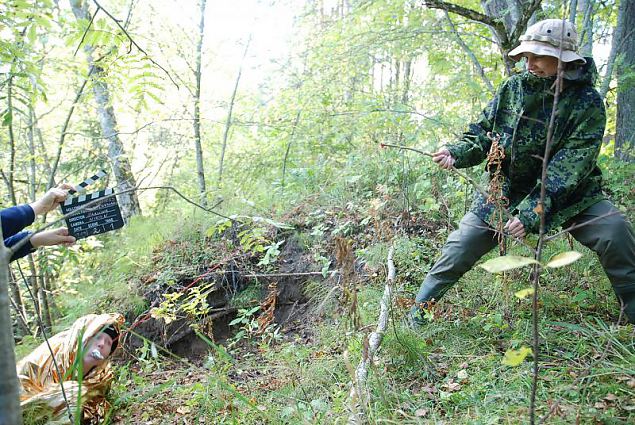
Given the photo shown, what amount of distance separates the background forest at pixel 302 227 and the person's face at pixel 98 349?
33 centimetres

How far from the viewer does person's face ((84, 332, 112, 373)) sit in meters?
3.86

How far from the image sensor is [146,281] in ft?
19.0

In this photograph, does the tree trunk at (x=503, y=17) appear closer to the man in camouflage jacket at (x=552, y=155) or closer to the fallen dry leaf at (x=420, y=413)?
the man in camouflage jacket at (x=552, y=155)

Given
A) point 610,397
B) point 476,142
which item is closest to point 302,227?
point 476,142

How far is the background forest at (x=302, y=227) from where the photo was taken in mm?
2688

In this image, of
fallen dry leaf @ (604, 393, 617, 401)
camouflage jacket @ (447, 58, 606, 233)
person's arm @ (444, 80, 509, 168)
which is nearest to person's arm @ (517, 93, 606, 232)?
camouflage jacket @ (447, 58, 606, 233)

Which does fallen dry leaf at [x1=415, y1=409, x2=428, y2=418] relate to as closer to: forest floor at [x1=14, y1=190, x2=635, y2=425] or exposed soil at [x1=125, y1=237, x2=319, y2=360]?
forest floor at [x1=14, y1=190, x2=635, y2=425]

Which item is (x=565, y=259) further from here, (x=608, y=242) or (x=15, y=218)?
(x=15, y=218)

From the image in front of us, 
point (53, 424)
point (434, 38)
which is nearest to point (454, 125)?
point (434, 38)

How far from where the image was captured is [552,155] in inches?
114

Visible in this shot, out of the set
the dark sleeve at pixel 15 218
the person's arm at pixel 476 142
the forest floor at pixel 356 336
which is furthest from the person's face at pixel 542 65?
the dark sleeve at pixel 15 218

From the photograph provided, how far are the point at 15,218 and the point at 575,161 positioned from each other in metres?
3.59

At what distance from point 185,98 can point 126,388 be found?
196 inches

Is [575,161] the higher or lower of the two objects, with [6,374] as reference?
higher
